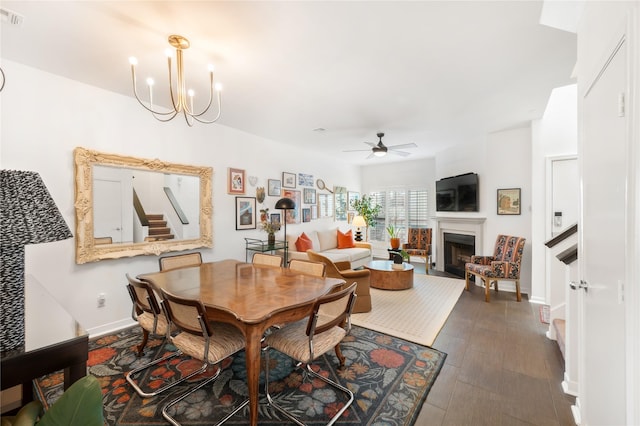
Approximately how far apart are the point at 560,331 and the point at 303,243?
3.84m

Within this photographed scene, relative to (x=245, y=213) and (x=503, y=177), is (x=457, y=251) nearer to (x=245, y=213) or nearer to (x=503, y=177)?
(x=503, y=177)

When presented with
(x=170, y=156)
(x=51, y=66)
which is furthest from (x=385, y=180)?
(x=51, y=66)

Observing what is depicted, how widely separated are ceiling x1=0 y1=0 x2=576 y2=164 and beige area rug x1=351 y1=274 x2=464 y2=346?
2.73 meters

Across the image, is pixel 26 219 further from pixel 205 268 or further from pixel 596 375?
pixel 596 375

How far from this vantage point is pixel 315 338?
1893mm

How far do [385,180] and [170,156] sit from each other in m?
5.70

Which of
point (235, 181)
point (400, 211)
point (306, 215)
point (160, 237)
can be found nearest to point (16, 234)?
point (160, 237)

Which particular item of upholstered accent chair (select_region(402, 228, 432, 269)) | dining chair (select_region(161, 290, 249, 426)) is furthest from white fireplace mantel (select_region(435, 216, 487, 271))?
dining chair (select_region(161, 290, 249, 426))

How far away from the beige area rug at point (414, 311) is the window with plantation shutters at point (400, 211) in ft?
8.10

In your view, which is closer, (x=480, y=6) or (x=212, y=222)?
(x=480, y=6)

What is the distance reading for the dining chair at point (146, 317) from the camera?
6.39 feet

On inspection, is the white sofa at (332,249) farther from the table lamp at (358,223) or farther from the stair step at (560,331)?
the stair step at (560,331)

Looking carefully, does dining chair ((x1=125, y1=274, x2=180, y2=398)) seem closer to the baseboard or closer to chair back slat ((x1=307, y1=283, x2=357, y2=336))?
the baseboard

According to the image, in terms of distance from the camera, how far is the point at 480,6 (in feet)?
5.70
